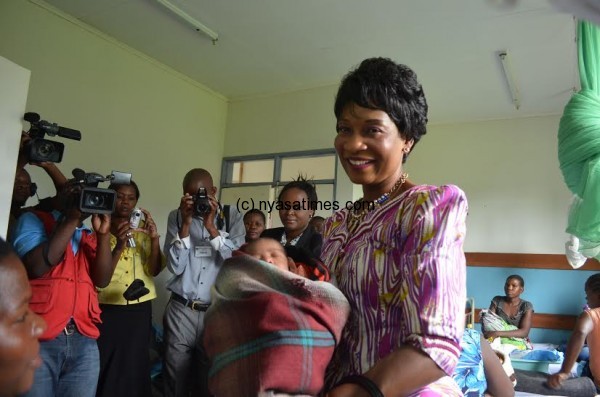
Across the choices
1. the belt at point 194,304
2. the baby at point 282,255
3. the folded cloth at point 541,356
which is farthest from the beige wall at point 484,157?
the baby at point 282,255

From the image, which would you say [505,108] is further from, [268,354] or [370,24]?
[268,354]

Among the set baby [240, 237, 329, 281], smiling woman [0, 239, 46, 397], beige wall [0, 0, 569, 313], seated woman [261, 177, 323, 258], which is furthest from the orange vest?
beige wall [0, 0, 569, 313]

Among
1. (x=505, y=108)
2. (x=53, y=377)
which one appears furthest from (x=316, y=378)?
(x=505, y=108)

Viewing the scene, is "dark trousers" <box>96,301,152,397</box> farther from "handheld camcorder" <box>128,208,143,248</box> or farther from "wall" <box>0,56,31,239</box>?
"wall" <box>0,56,31,239</box>

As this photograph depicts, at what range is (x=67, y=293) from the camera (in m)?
1.95

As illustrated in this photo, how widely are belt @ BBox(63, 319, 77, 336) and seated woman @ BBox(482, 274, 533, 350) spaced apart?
3622 millimetres

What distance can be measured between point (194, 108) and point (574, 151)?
435 centimetres

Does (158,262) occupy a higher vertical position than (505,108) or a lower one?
lower

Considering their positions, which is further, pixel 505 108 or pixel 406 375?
pixel 505 108

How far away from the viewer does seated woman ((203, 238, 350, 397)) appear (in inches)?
27.1

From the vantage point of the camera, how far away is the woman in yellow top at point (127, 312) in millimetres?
2666

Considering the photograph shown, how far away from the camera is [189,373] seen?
2.95 m

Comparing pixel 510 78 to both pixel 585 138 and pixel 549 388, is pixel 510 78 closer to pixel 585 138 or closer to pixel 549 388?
pixel 549 388

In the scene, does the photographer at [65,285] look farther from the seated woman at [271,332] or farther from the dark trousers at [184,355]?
the seated woman at [271,332]
